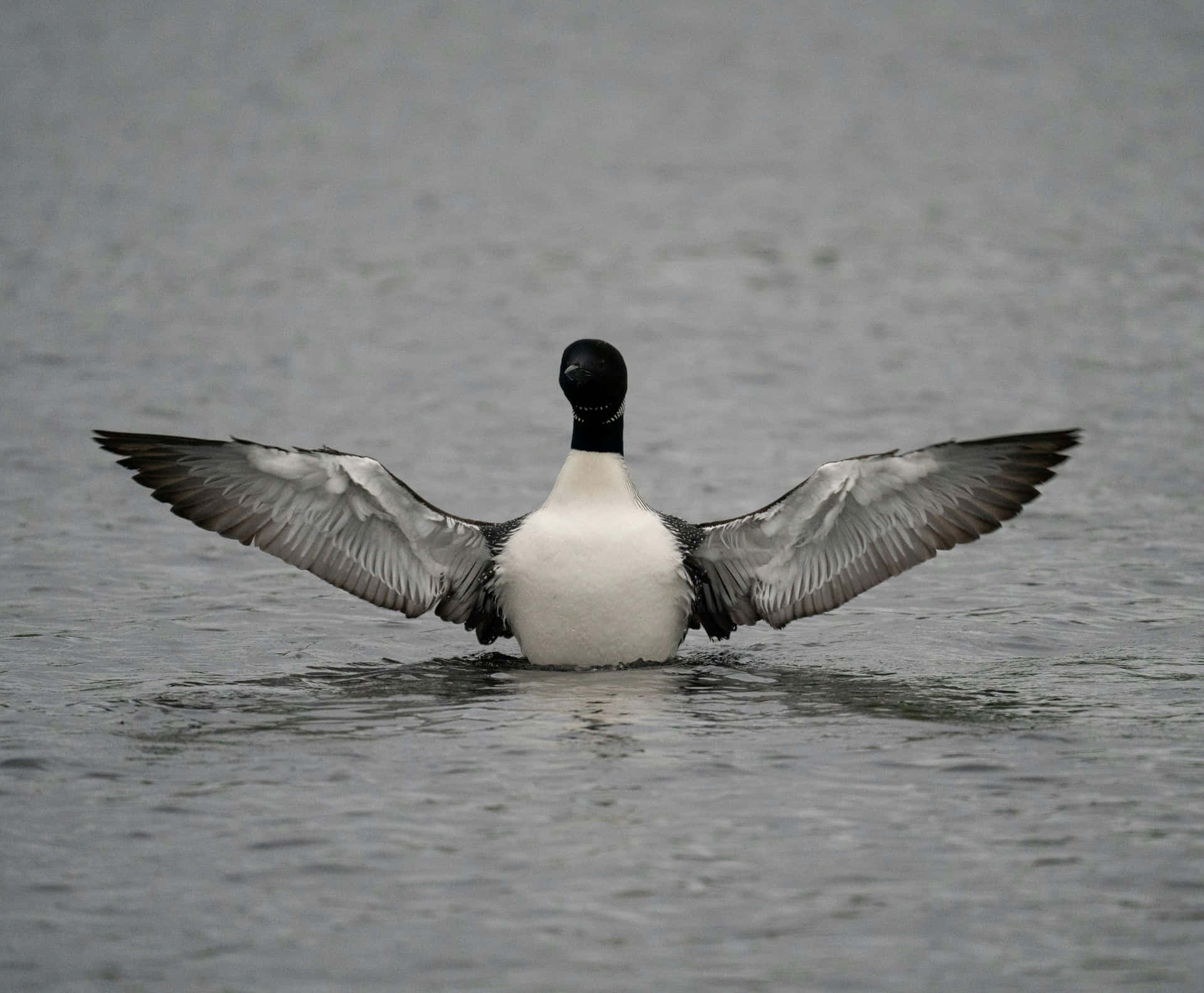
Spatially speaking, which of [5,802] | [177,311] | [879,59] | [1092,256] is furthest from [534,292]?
[879,59]

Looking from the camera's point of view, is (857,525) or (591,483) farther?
(591,483)

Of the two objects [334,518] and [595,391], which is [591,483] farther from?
[334,518]

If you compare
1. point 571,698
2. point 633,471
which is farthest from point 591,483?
point 633,471

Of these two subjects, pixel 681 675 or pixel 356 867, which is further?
pixel 681 675

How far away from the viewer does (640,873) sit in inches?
242

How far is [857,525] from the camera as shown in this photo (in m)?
8.63

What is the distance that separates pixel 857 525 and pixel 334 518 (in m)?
2.48

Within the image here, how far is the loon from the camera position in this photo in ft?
27.6

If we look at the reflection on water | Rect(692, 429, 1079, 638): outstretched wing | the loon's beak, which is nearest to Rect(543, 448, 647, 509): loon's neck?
the loon's beak

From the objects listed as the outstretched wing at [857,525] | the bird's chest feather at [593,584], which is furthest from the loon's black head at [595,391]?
the outstretched wing at [857,525]

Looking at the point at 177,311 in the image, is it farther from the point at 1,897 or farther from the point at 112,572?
the point at 1,897

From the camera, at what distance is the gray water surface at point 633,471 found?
5.91m

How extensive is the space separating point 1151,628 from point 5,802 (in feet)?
18.6

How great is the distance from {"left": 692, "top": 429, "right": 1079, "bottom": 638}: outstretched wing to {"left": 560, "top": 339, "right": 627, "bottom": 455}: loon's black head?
2.19 ft
